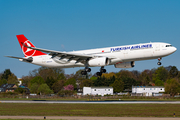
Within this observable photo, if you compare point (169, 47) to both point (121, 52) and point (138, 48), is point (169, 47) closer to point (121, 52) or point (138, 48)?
point (138, 48)

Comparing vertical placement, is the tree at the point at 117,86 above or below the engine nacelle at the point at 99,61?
below

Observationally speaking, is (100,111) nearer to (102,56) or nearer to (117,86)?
(102,56)

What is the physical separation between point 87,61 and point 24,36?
17.6 metres

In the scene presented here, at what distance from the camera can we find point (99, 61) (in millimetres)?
49281

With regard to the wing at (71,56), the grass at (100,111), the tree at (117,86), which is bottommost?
the grass at (100,111)

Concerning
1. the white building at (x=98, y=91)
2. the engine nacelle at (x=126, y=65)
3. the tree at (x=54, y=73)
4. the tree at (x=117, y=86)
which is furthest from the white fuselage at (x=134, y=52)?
the tree at (x=54, y=73)

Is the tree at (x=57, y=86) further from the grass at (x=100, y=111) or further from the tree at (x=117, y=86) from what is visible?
the grass at (x=100, y=111)

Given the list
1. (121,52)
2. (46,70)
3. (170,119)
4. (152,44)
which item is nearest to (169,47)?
(152,44)

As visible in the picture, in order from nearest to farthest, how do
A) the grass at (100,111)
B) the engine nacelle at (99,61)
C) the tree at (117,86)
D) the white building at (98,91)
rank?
the grass at (100,111) → the engine nacelle at (99,61) → the white building at (98,91) → the tree at (117,86)

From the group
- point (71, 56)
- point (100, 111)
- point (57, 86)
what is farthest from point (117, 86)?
point (100, 111)

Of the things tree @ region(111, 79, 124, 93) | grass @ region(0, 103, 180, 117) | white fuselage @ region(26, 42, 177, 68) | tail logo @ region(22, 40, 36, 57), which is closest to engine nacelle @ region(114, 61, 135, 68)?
white fuselage @ region(26, 42, 177, 68)

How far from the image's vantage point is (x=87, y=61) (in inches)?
2055

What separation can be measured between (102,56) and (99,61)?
4.44ft

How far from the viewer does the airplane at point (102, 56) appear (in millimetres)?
45969
